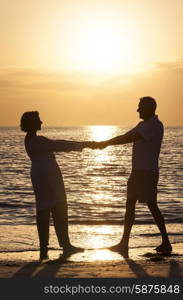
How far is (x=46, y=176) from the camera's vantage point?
28.8 ft

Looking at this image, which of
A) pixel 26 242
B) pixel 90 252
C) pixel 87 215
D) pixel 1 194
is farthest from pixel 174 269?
pixel 1 194

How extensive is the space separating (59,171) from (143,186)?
4.22ft

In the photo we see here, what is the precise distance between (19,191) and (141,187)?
20.4m

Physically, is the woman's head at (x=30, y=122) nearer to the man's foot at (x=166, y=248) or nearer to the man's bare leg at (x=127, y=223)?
the man's bare leg at (x=127, y=223)

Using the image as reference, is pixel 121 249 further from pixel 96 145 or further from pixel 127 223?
pixel 96 145

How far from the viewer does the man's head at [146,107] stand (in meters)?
9.12

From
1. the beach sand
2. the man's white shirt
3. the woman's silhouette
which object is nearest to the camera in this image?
the beach sand

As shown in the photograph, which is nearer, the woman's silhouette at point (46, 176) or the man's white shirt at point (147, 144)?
the woman's silhouette at point (46, 176)

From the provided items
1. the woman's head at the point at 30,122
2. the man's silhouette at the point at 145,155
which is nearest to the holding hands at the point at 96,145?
the man's silhouette at the point at 145,155

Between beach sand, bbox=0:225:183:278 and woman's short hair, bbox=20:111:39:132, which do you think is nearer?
beach sand, bbox=0:225:183:278

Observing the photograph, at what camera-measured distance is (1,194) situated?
28.1 m

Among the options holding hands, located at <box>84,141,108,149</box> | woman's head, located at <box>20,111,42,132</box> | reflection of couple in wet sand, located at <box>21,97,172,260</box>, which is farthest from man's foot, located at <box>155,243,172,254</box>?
woman's head, located at <box>20,111,42,132</box>

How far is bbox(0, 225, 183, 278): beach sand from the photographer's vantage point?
7586mm

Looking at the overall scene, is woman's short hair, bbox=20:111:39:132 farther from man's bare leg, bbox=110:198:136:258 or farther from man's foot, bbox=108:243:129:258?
man's foot, bbox=108:243:129:258
